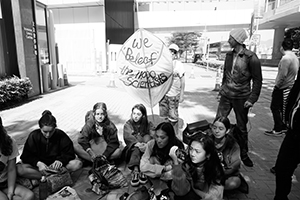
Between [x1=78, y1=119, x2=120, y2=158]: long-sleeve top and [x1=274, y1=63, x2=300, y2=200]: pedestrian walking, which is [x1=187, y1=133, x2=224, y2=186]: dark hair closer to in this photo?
[x1=274, y1=63, x2=300, y2=200]: pedestrian walking

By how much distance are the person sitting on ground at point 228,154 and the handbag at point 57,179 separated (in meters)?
1.87

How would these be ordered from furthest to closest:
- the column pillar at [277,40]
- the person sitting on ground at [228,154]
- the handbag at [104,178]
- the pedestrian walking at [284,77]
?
the column pillar at [277,40] < the pedestrian walking at [284,77] < the handbag at [104,178] < the person sitting on ground at [228,154]

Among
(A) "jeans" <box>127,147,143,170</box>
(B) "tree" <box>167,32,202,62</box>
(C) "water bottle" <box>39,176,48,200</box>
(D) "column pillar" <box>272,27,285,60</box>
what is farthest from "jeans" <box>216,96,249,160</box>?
(B) "tree" <box>167,32,202,62</box>

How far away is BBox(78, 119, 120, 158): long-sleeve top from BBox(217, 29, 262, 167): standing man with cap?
68.1 inches

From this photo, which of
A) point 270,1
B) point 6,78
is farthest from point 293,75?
point 270,1

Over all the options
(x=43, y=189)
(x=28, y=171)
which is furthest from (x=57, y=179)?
(x=28, y=171)

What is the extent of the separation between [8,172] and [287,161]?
2.92 meters

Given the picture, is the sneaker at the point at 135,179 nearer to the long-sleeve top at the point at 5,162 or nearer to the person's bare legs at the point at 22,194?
the person's bare legs at the point at 22,194

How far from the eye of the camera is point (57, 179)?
2861 mm

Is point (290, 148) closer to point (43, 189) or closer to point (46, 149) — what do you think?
point (43, 189)

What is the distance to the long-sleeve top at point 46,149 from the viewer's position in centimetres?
297

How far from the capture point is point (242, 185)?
2.88 metres

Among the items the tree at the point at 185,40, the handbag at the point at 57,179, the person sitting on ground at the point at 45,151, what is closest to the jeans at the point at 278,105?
the person sitting on ground at the point at 45,151

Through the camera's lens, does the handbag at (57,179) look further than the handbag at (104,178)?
No
